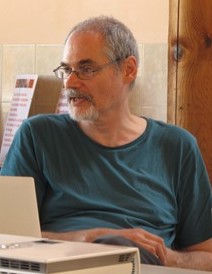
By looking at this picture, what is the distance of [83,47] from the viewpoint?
1853mm

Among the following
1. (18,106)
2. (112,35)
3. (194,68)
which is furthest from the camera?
(18,106)

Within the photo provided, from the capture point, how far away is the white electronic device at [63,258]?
0.74 meters

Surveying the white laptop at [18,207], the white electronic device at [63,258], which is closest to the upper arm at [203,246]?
the white laptop at [18,207]

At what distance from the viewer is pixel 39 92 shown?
116 inches

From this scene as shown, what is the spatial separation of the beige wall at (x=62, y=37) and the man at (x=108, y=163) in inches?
30.0

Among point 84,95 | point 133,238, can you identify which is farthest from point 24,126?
point 133,238

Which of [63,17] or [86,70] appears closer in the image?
[86,70]

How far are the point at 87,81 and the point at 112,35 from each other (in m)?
0.16

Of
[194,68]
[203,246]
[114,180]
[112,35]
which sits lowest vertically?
[203,246]

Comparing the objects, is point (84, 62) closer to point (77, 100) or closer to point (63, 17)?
point (77, 100)

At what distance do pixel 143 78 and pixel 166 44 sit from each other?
165 mm

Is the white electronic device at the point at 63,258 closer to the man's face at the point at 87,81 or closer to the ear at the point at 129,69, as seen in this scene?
the man's face at the point at 87,81

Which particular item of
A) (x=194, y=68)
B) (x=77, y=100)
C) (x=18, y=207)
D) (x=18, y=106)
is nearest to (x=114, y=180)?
(x=77, y=100)

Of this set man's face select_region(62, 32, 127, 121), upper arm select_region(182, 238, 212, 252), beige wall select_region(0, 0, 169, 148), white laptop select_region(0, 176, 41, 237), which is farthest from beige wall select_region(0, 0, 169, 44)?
white laptop select_region(0, 176, 41, 237)
